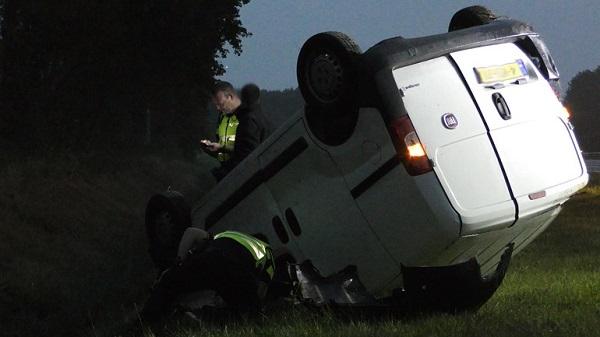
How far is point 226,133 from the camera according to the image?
8492 millimetres

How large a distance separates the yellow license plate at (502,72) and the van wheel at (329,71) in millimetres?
735

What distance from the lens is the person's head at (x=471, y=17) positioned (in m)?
5.77

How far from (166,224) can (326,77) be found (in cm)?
233

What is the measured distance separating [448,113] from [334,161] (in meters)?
0.79

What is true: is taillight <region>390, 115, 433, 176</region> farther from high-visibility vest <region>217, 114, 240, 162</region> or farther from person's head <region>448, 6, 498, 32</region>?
high-visibility vest <region>217, 114, 240, 162</region>

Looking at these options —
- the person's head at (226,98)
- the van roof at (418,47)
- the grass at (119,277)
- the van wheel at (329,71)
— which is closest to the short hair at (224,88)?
the person's head at (226,98)

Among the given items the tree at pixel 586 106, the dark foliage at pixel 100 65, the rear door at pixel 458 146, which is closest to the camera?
the rear door at pixel 458 146

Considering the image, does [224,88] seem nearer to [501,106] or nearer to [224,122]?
[224,122]

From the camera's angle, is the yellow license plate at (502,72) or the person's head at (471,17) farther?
the person's head at (471,17)

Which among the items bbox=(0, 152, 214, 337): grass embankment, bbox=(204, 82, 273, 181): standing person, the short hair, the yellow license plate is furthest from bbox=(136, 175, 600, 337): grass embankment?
the short hair

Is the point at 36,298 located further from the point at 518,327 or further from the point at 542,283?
the point at 518,327

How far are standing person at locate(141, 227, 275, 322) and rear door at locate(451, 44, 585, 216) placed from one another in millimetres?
1659

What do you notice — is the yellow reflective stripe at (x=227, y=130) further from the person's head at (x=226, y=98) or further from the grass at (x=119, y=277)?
the grass at (x=119, y=277)

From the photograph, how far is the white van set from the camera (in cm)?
481
